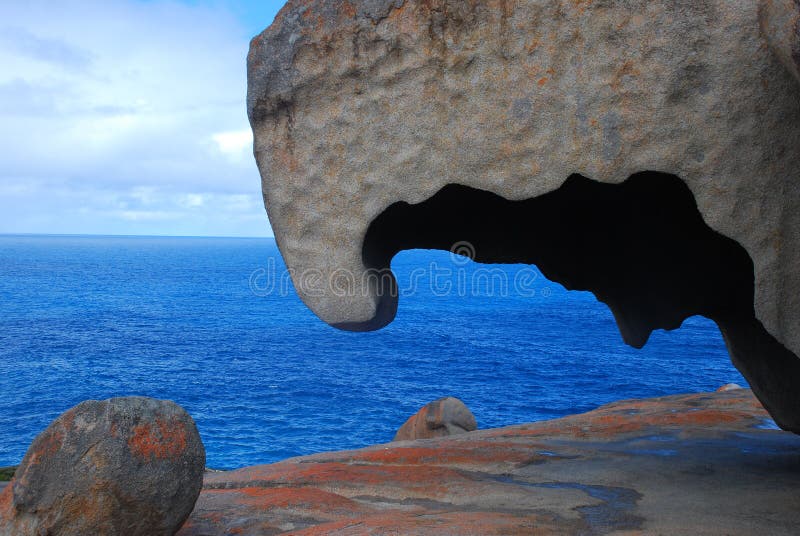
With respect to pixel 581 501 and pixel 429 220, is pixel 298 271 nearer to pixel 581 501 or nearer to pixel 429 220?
pixel 429 220

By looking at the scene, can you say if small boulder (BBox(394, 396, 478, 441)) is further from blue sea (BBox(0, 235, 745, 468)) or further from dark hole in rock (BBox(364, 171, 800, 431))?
blue sea (BBox(0, 235, 745, 468))

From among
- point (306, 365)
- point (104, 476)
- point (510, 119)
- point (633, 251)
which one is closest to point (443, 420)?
point (633, 251)

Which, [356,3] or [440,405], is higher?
[356,3]

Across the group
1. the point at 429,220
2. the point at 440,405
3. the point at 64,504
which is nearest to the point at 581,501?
the point at 429,220

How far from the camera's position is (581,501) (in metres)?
6.21

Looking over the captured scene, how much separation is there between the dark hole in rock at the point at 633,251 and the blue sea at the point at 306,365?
12239 millimetres

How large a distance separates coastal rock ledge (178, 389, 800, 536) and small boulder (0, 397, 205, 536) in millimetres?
519

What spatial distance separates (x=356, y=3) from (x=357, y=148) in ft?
3.19

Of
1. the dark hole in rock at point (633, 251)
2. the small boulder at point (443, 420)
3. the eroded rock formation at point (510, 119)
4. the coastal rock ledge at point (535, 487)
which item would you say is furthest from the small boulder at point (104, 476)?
the small boulder at point (443, 420)

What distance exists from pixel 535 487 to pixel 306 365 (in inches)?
1431

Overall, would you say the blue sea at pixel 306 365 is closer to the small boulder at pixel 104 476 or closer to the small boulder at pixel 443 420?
the small boulder at pixel 443 420

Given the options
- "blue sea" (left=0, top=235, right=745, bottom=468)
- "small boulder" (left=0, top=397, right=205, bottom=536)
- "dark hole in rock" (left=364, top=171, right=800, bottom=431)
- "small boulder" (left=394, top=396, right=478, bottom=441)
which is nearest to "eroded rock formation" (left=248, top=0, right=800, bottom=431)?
"dark hole in rock" (left=364, top=171, right=800, bottom=431)

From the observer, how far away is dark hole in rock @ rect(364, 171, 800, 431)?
23.1 feet

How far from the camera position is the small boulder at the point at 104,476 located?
17.8 ft
